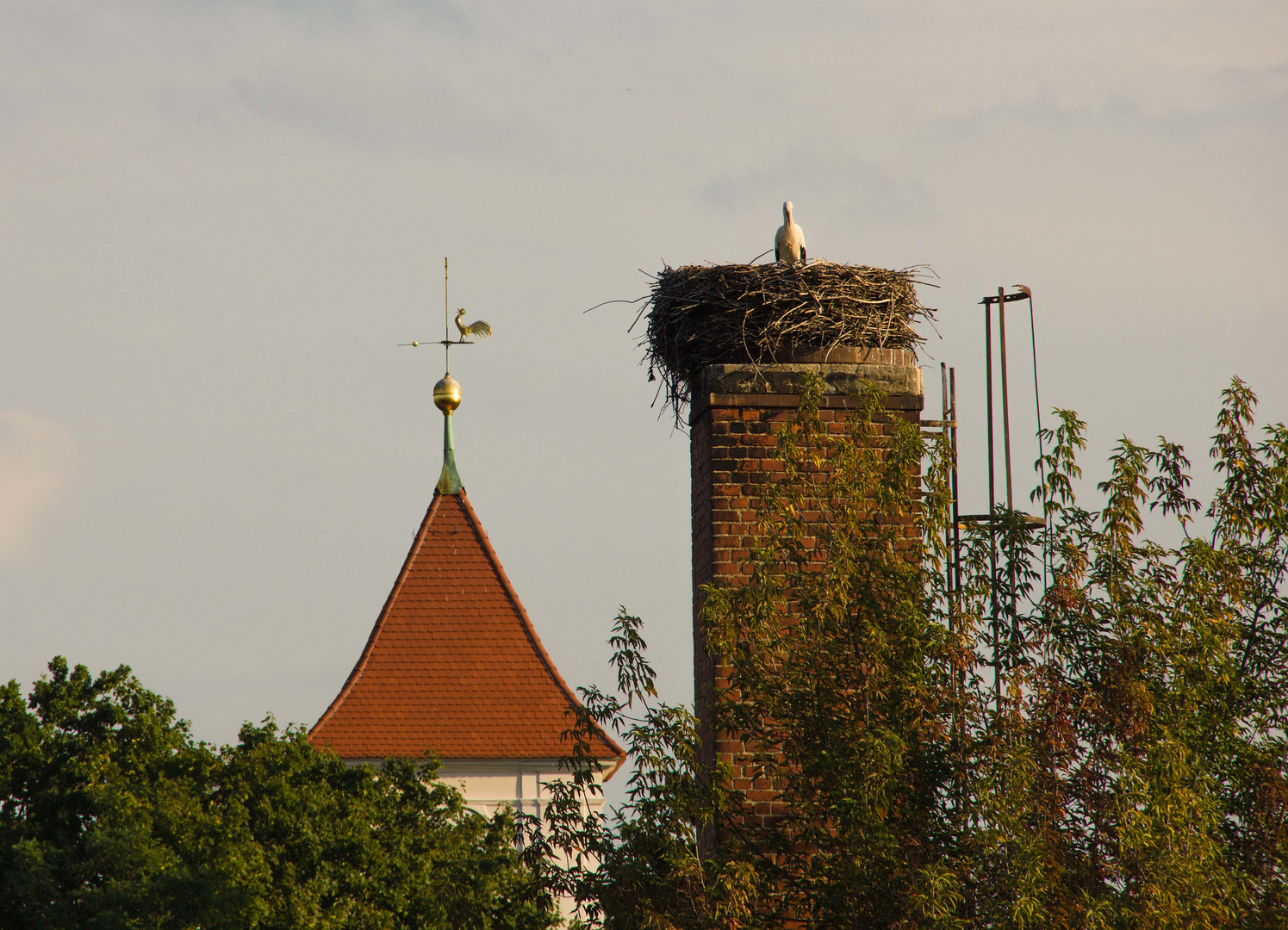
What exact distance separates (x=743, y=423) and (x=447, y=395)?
94.6 feet

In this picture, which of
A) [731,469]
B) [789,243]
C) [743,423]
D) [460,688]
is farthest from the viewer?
[460,688]

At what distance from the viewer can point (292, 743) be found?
1784 centimetres

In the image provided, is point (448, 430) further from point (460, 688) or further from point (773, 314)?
point (773, 314)

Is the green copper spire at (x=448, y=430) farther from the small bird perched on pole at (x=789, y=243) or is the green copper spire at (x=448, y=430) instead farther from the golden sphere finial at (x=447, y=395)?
the small bird perched on pole at (x=789, y=243)

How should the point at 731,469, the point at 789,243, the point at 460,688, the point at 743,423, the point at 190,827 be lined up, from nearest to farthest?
the point at 731,469, the point at 743,423, the point at 789,243, the point at 190,827, the point at 460,688

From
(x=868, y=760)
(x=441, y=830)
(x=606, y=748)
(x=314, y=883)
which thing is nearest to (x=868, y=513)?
(x=868, y=760)

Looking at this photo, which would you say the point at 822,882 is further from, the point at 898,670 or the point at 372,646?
the point at 372,646

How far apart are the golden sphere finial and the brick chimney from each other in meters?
28.3

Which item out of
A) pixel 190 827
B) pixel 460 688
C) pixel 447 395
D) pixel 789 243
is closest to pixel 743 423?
pixel 789 243

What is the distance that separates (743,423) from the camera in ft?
25.9

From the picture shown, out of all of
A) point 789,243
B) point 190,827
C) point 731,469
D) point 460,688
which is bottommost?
point 190,827

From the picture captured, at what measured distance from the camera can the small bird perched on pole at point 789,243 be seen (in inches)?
375

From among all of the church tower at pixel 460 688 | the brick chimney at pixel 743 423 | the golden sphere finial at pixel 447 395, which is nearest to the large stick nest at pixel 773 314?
the brick chimney at pixel 743 423

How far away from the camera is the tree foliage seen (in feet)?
17.5
